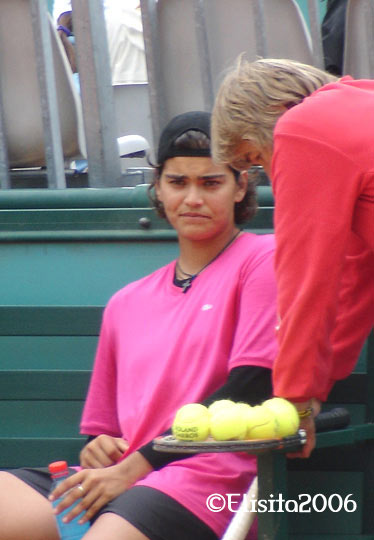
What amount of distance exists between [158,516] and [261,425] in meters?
0.43

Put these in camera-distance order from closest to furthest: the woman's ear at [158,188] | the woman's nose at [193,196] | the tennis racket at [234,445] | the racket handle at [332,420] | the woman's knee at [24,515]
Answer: the tennis racket at [234,445] < the racket handle at [332,420] < the woman's knee at [24,515] < the woman's nose at [193,196] < the woman's ear at [158,188]

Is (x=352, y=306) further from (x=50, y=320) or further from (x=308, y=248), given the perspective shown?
(x=50, y=320)

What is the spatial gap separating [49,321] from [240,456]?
0.85 metres

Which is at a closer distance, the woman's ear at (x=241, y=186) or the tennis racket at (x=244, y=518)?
the tennis racket at (x=244, y=518)

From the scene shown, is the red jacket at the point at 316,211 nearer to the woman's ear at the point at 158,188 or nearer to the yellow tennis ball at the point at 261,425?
the yellow tennis ball at the point at 261,425

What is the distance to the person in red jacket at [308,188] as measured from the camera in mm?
2076

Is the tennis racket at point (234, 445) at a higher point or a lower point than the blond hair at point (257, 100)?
lower

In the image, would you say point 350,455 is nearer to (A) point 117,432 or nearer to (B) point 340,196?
(A) point 117,432

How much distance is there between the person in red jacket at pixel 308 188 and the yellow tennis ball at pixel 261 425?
0.34 feet

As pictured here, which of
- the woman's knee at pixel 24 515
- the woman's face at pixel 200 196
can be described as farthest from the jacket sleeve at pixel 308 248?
the woman's knee at pixel 24 515

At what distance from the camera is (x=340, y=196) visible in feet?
6.82

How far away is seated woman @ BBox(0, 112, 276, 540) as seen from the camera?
2.39 meters

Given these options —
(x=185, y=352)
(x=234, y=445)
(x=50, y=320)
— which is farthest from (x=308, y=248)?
(x=50, y=320)

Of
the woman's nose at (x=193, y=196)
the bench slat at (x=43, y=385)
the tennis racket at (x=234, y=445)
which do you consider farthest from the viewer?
the bench slat at (x=43, y=385)
